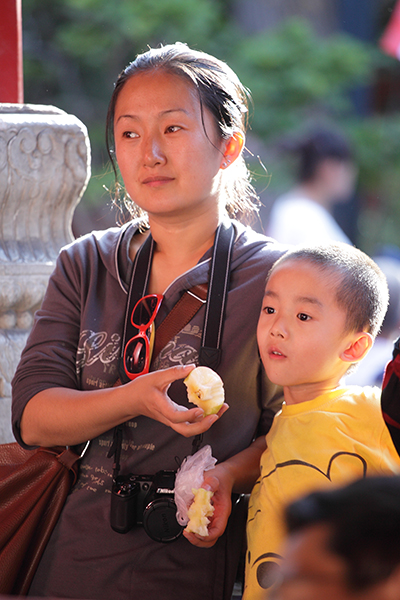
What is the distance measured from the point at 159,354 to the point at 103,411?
0.18 metres

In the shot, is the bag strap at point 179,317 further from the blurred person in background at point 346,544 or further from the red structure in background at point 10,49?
the red structure in background at point 10,49

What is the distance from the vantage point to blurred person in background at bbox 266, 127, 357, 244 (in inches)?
153

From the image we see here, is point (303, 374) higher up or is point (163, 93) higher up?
point (163, 93)

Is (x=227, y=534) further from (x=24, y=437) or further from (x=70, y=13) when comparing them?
(x=70, y=13)

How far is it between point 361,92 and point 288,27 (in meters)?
1.73

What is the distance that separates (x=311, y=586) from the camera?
39cm

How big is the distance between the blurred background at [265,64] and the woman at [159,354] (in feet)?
21.4

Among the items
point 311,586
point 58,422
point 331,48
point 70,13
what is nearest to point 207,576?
point 58,422

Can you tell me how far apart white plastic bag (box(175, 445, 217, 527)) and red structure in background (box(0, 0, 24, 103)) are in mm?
1586

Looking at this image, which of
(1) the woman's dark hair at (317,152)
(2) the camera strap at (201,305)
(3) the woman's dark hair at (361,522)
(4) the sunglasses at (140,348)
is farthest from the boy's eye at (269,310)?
(1) the woman's dark hair at (317,152)

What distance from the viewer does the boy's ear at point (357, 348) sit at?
127 centimetres

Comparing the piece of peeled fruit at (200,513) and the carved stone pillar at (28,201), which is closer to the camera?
the piece of peeled fruit at (200,513)

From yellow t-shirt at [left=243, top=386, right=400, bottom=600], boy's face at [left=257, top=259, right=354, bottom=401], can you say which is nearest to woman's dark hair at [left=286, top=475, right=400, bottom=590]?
yellow t-shirt at [left=243, top=386, right=400, bottom=600]

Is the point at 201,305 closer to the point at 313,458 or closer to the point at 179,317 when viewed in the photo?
the point at 179,317
